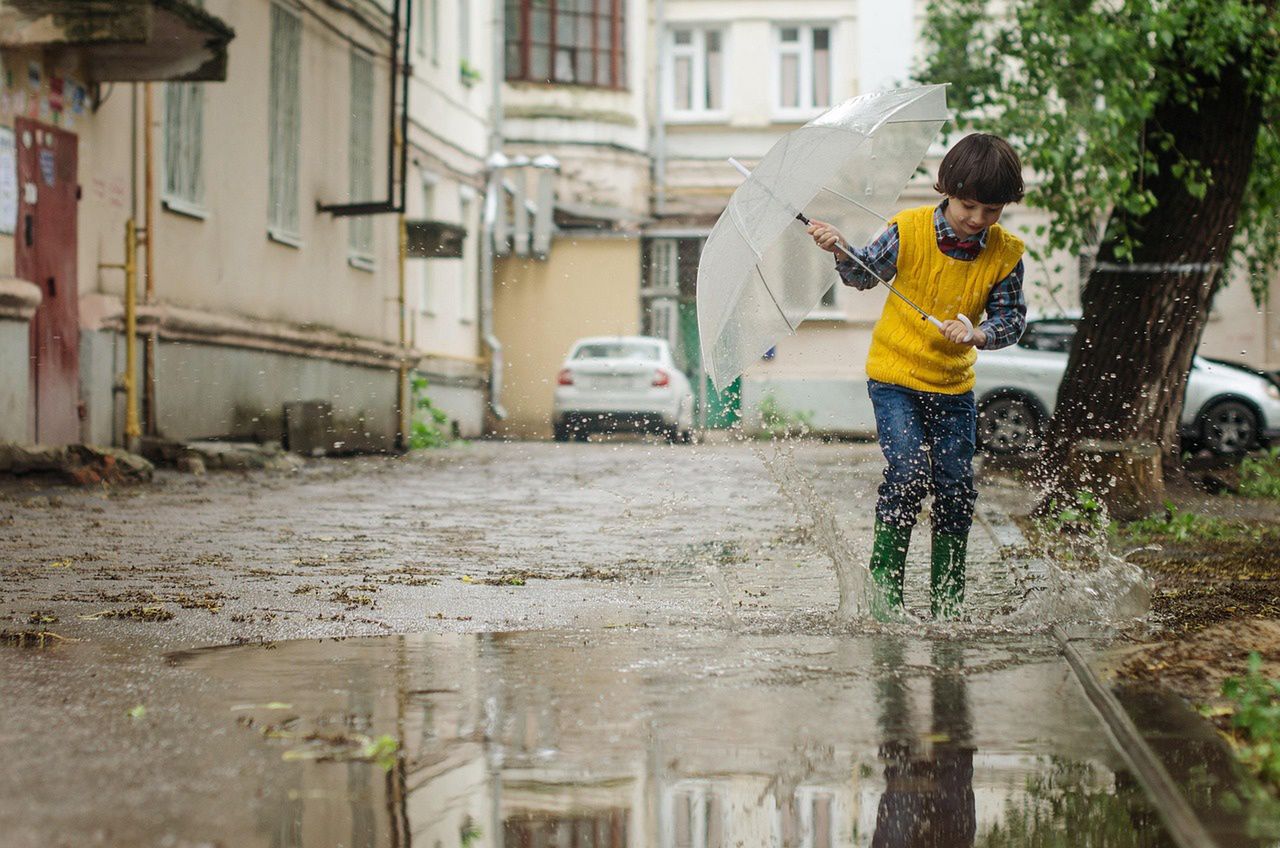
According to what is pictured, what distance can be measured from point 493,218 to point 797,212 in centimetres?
2735

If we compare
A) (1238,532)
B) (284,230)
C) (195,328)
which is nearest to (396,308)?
(284,230)

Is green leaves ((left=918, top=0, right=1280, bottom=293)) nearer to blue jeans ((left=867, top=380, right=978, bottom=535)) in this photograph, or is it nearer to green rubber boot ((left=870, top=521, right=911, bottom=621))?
blue jeans ((left=867, top=380, right=978, bottom=535))

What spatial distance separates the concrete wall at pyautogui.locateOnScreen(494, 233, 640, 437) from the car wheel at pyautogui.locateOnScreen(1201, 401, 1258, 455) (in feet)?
46.1

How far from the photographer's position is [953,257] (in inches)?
234

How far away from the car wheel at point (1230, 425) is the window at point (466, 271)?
42.7 ft

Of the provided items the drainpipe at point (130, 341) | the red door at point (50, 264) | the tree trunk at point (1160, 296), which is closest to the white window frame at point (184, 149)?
the drainpipe at point (130, 341)

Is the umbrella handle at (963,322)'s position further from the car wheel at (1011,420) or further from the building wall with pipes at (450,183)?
the building wall with pipes at (450,183)

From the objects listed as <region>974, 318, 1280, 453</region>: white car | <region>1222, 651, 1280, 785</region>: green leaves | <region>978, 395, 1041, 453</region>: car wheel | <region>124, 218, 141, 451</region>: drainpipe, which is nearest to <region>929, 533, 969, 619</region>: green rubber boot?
<region>1222, 651, 1280, 785</region>: green leaves

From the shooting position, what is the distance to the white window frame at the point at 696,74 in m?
36.4

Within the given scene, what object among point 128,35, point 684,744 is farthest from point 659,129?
point 684,744

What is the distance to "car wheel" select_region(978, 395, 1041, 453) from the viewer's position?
73.3 feet

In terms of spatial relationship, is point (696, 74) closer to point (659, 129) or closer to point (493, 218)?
point (659, 129)

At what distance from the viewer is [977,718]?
420 centimetres

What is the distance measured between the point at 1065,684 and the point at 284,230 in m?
16.7
